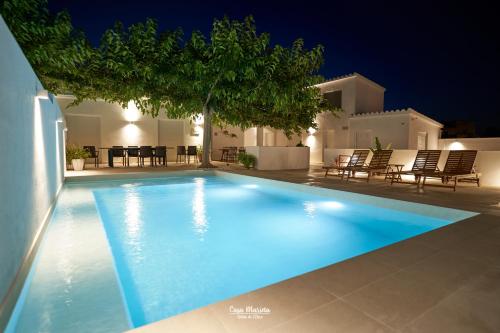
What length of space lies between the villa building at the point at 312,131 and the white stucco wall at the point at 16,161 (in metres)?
11.3

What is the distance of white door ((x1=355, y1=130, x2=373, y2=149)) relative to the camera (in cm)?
1668

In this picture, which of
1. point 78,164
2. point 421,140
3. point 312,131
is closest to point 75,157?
point 78,164

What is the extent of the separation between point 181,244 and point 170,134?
41.1 feet

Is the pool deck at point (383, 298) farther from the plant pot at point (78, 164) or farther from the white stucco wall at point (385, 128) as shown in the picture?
the white stucco wall at point (385, 128)

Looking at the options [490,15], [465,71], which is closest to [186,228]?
[490,15]

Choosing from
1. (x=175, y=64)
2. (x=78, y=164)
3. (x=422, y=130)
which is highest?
(x=175, y=64)

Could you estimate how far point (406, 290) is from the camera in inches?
80.2

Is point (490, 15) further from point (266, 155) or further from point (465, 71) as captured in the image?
point (266, 155)

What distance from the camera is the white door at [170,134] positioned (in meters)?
15.5

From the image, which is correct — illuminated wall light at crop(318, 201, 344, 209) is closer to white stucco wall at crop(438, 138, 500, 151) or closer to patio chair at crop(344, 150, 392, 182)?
patio chair at crop(344, 150, 392, 182)

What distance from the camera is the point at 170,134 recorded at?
15789mm

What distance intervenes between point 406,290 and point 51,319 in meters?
2.41

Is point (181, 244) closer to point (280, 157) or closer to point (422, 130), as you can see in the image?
point (280, 157)

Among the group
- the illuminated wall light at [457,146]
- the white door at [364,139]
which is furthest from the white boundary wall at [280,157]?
the illuminated wall light at [457,146]
